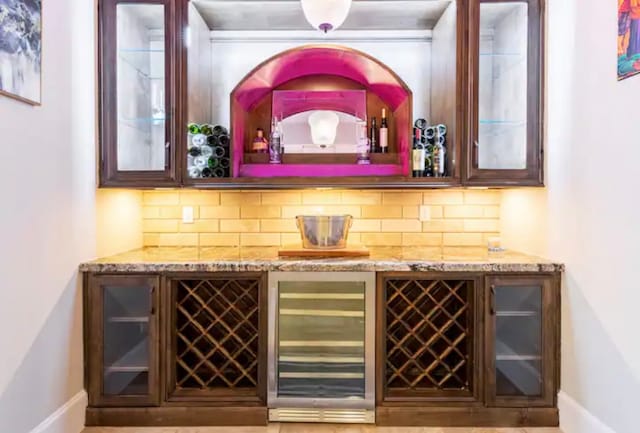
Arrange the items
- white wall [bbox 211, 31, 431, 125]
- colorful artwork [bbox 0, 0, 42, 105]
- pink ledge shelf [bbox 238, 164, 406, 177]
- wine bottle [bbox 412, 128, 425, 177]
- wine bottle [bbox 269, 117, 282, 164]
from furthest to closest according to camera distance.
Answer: white wall [bbox 211, 31, 431, 125], wine bottle [bbox 269, 117, 282, 164], pink ledge shelf [bbox 238, 164, 406, 177], wine bottle [bbox 412, 128, 425, 177], colorful artwork [bbox 0, 0, 42, 105]

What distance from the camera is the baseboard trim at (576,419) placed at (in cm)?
206

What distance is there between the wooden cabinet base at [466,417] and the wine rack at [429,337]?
83 mm

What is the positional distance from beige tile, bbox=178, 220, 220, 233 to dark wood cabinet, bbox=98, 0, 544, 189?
53cm

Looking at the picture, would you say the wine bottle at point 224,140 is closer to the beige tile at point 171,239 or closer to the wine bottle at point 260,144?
the wine bottle at point 260,144

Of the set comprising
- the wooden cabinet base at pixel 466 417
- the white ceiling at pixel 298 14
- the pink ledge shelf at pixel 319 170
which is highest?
the white ceiling at pixel 298 14

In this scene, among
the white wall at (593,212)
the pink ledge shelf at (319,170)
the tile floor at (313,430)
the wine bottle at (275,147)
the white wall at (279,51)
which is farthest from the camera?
the white wall at (279,51)

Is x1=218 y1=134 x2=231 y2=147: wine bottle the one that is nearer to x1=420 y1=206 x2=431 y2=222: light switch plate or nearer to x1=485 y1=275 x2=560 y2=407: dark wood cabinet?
x1=420 y1=206 x2=431 y2=222: light switch plate

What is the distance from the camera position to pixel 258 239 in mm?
3035

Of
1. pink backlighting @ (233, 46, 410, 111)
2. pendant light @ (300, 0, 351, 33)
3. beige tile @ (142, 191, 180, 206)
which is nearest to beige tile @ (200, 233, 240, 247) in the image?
beige tile @ (142, 191, 180, 206)

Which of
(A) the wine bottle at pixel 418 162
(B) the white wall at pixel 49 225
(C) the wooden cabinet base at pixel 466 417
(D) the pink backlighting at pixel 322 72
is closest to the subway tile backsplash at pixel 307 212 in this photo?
(A) the wine bottle at pixel 418 162

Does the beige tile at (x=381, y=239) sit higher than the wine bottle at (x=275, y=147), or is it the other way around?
the wine bottle at (x=275, y=147)

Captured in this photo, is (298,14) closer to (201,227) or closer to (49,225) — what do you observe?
(201,227)

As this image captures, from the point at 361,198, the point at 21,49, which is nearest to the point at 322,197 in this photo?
the point at 361,198

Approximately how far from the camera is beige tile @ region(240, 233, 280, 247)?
3.03 metres
